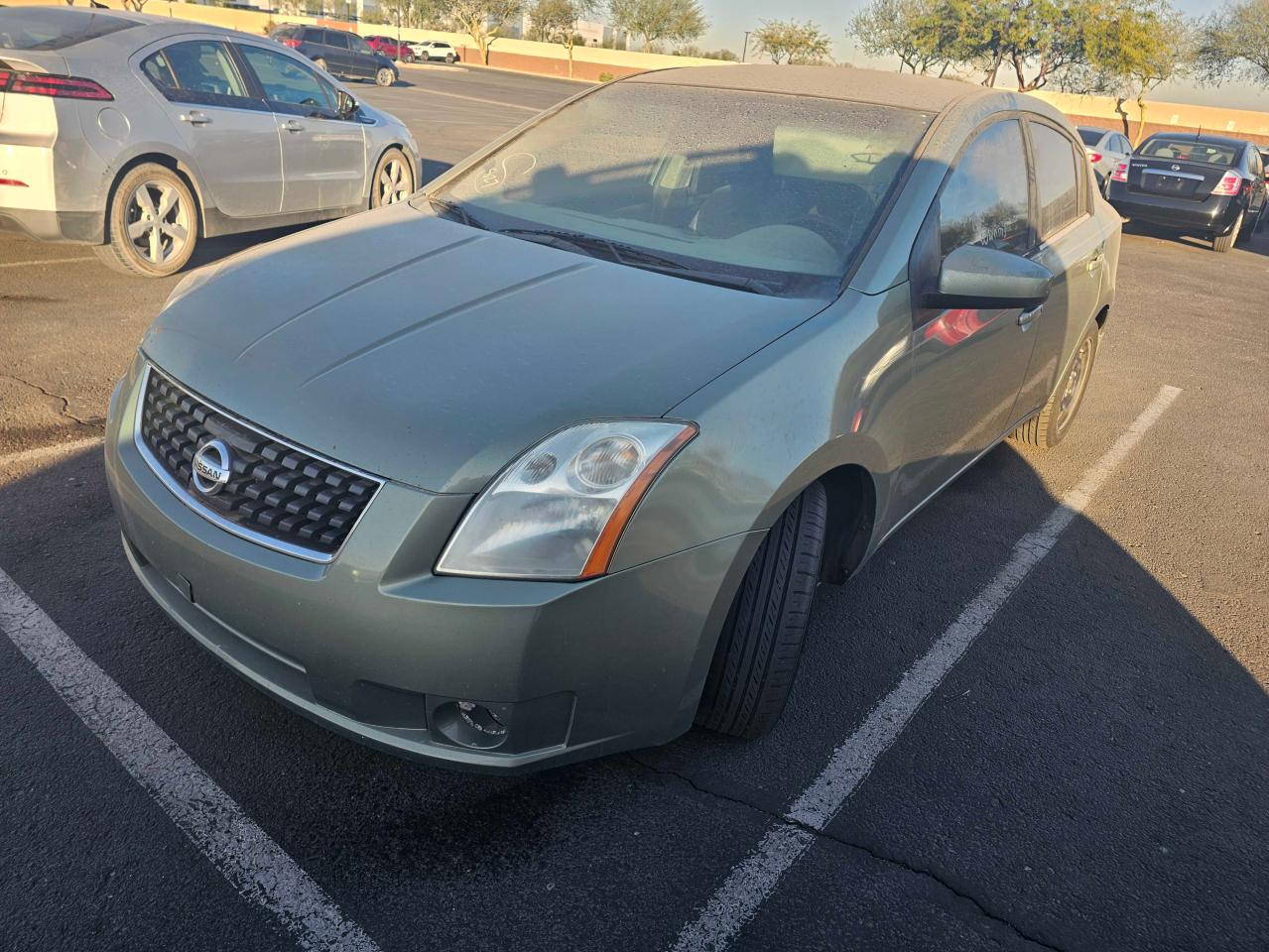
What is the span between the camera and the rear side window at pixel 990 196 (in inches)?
120

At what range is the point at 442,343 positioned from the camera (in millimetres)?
2299

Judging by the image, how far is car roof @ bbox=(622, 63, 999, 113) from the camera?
11.0 ft

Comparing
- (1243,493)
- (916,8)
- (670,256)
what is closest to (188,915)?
(670,256)

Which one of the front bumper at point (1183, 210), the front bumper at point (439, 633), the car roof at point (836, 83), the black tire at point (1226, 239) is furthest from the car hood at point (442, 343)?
the black tire at point (1226, 239)

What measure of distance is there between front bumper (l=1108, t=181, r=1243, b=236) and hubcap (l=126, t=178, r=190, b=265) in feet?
40.4

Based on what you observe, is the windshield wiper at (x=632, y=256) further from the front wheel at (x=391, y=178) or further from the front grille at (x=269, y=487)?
the front wheel at (x=391, y=178)

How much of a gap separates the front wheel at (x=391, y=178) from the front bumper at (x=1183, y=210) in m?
10.2

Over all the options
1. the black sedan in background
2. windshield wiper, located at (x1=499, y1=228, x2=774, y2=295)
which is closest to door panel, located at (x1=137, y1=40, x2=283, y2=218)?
windshield wiper, located at (x1=499, y1=228, x2=774, y2=295)

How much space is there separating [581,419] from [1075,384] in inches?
150

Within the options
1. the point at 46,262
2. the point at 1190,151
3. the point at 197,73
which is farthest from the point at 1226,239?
the point at 46,262

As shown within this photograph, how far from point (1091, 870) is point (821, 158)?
2121 millimetres

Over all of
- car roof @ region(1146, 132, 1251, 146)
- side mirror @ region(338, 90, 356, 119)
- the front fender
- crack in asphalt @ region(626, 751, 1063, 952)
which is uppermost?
car roof @ region(1146, 132, 1251, 146)

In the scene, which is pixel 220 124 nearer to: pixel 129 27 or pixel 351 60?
pixel 129 27

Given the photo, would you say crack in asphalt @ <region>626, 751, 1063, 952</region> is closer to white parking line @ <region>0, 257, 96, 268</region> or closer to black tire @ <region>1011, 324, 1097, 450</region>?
black tire @ <region>1011, 324, 1097, 450</region>
